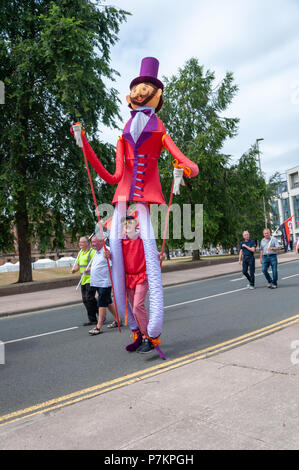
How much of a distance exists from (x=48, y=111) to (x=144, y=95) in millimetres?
15128

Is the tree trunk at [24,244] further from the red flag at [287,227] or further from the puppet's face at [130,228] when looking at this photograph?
the puppet's face at [130,228]

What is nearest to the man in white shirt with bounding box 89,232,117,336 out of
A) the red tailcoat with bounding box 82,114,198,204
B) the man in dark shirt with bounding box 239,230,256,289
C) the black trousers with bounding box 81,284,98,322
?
the black trousers with bounding box 81,284,98,322

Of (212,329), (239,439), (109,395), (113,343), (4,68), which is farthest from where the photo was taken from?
(4,68)

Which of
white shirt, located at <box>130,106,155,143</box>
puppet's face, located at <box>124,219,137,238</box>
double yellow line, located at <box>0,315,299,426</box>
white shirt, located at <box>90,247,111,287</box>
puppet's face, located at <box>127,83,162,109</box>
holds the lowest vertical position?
double yellow line, located at <box>0,315,299,426</box>

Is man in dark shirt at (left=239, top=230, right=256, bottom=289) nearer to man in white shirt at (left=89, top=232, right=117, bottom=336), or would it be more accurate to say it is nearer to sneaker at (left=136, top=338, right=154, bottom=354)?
man in white shirt at (left=89, top=232, right=117, bottom=336)

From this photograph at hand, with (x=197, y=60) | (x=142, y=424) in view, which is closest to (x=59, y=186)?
(x=142, y=424)

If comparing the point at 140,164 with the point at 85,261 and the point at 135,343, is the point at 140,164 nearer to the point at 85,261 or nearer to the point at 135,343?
the point at 135,343

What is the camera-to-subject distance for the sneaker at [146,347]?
562 centimetres

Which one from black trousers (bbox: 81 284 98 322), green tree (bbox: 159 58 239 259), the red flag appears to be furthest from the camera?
green tree (bbox: 159 58 239 259)

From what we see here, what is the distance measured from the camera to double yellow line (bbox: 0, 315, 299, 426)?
3.75 metres

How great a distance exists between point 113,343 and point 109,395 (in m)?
2.51

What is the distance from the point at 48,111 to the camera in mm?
19500

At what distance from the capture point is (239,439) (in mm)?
2824

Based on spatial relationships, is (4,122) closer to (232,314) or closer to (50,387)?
(232,314)
